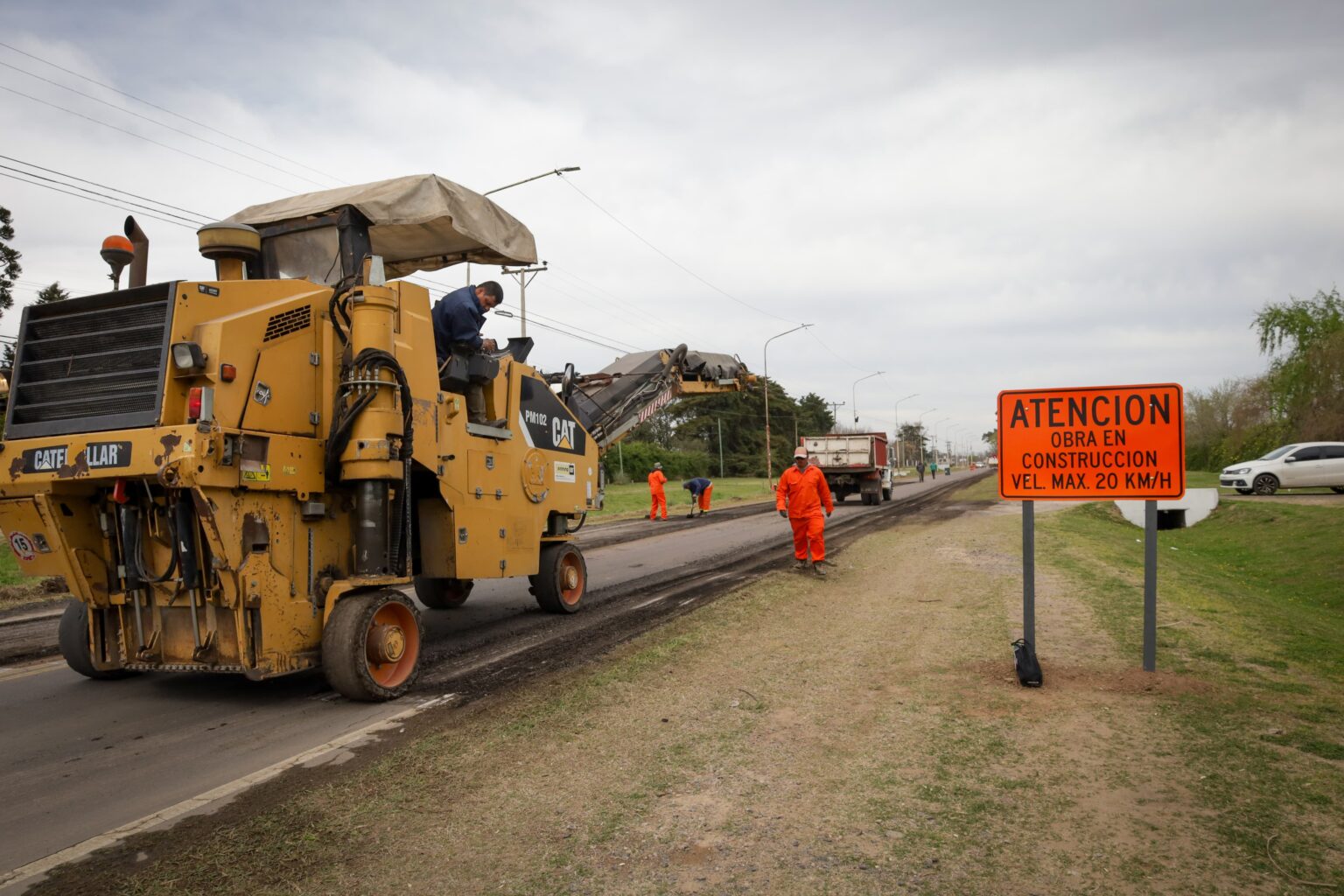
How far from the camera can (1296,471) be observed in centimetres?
2323

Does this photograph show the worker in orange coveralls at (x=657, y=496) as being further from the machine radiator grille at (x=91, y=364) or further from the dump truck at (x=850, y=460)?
the machine radiator grille at (x=91, y=364)

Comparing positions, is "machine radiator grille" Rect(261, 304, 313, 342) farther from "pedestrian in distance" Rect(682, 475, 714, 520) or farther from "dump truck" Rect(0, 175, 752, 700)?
"pedestrian in distance" Rect(682, 475, 714, 520)

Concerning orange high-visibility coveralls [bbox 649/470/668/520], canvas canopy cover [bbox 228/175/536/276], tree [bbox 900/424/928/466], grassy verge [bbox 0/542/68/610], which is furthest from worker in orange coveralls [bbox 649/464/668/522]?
tree [bbox 900/424/928/466]

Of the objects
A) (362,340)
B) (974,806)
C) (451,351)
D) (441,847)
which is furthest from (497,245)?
(974,806)

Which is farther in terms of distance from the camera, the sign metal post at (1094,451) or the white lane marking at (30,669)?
the white lane marking at (30,669)

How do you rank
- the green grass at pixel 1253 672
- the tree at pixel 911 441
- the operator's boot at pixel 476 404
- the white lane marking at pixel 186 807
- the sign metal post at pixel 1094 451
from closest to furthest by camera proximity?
the white lane marking at pixel 186 807, the green grass at pixel 1253 672, the sign metal post at pixel 1094 451, the operator's boot at pixel 476 404, the tree at pixel 911 441

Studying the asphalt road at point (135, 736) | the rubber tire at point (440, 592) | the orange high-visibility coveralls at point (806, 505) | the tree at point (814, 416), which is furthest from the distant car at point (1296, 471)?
the tree at point (814, 416)

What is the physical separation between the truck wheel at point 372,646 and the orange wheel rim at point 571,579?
114 inches

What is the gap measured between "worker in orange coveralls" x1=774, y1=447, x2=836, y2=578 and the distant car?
1880 centimetres

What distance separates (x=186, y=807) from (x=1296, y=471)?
90.0 feet

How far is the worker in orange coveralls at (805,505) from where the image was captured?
37.1 feet

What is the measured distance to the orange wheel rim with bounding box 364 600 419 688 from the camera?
5.52 metres

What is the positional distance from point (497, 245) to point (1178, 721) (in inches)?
239

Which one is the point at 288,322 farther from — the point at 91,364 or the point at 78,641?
the point at 78,641
